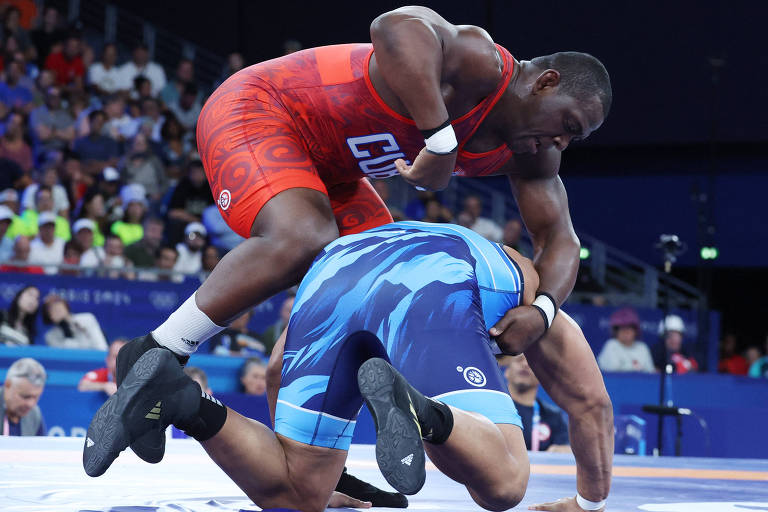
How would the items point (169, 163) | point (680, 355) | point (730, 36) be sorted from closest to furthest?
point (680, 355)
point (169, 163)
point (730, 36)

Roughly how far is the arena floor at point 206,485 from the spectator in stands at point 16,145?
444cm

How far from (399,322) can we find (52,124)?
23.3 ft

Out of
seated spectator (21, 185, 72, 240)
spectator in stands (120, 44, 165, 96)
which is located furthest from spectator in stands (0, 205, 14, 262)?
spectator in stands (120, 44, 165, 96)

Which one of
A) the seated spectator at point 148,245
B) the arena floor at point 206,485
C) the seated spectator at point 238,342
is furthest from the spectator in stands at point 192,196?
the arena floor at point 206,485

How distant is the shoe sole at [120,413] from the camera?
165 cm

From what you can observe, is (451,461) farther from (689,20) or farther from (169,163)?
(689,20)

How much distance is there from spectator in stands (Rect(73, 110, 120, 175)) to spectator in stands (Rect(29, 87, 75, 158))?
15 centimetres

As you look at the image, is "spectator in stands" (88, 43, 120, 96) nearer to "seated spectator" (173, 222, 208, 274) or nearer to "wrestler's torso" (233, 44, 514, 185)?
"seated spectator" (173, 222, 208, 274)

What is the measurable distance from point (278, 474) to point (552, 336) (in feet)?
2.20

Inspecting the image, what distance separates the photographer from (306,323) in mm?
1939

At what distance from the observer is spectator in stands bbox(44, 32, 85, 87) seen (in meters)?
9.07

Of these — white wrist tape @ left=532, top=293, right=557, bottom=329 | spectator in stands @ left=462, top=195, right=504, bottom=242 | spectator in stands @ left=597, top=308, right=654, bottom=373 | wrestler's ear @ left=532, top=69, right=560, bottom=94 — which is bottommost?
spectator in stands @ left=597, top=308, right=654, bottom=373

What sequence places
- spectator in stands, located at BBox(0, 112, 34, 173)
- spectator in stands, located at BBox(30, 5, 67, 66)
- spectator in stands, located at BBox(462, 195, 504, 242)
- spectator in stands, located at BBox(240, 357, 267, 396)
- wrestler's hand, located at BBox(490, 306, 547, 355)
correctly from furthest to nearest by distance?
spectator in stands, located at BBox(30, 5, 67, 66), spectator in stands, located at BBox(462, 195, 504, 242), spectator in stands, located at BBox(0, 112, 34, 173), spectator in stands, located at BBox(240, 357, 267, 396), wrestler's hand, located at BBox(490, 306, 547, 355)

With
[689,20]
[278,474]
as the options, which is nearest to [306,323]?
[278,474]
